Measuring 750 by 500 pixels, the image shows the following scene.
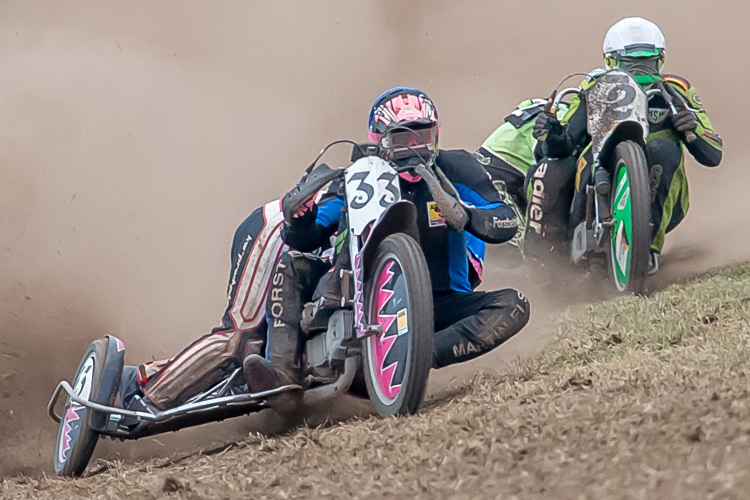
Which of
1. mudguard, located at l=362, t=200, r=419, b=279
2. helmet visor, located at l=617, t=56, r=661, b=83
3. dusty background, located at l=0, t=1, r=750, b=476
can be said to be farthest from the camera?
dusty background, located at l=0, t=1, r=750, b=476

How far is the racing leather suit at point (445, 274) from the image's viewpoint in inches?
238

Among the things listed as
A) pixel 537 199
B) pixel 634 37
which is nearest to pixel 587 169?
pixel 537 199

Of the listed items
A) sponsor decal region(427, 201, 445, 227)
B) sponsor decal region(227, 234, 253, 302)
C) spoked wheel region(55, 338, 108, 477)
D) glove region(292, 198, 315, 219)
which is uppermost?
glove region(292, 198, 315, 219)

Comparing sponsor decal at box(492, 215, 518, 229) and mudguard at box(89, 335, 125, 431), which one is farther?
mudguard at box(89, 335, 125, 431)

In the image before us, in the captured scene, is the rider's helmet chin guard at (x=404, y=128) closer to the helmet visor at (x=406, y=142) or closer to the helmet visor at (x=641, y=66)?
the helmet visor at (x=406, y=142)

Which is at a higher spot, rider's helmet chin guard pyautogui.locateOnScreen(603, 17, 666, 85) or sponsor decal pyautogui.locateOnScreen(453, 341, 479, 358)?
rider's helmet chin guard pyautogui.locateOnScreen(603, 17, 666, 85)

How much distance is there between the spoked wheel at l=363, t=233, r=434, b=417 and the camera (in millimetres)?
5246

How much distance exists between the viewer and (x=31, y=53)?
13922 mm

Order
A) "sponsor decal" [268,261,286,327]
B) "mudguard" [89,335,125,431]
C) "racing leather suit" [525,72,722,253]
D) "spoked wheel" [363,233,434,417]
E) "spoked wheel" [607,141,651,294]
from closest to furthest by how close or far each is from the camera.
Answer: "spoked wheel" [363,233,434,417] < "sponsor decal" [268,261,286,327] < "mudguard" [89,335,125,431] < "spoked wheel" [607,141,651,294] < "racing leather suit" [525,72,722,253]

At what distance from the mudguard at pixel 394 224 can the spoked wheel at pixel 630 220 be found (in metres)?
2.18

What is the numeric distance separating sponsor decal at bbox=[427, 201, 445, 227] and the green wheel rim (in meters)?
1.76

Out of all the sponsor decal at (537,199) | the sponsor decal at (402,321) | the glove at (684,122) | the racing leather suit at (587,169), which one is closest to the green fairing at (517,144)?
the racing leather suit at (587,169)

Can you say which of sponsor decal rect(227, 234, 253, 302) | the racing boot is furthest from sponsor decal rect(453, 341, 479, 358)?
sponsor decal rect(227, 234, 253, 302)

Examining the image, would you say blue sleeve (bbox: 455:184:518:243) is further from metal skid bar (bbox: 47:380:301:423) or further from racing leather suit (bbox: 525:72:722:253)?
racing leather suit (bbox: 525:72:722:253)
